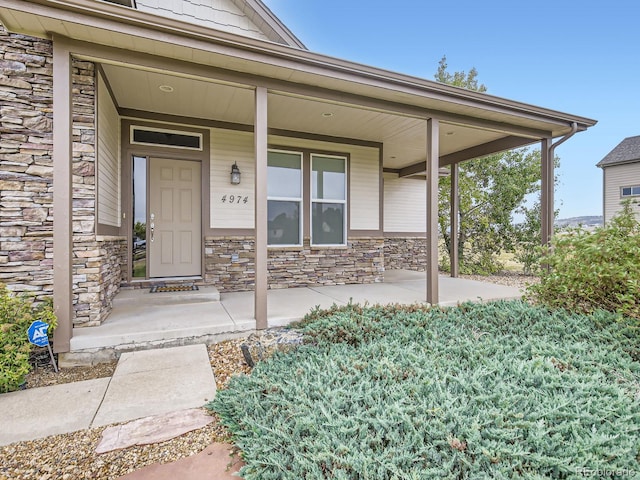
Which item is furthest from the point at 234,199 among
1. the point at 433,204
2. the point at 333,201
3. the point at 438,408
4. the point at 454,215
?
the point at 454,215

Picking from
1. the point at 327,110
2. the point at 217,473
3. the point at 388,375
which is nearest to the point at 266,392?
the point at 217,473

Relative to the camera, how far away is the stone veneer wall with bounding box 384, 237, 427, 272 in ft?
30.2

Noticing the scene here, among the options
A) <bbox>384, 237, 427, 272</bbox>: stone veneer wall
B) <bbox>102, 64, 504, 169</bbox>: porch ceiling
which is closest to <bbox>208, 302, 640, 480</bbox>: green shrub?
<bbox>102, 64, 504, 169</bbox>: porch ceiling

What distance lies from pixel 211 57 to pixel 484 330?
3.73 metres

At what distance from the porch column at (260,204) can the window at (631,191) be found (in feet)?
56.4

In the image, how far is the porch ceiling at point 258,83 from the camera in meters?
2.83

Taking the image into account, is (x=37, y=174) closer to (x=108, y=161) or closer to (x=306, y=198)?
(x=108, y=161)

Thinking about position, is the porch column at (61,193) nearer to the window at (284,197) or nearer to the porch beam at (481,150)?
the window at (284,197)

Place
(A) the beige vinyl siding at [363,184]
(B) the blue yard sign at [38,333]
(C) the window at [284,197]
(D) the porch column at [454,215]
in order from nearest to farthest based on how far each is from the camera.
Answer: (B) the blue yard sign at [38,333] < (C) the window at [284,197] < (A) the beige vinyl siding at [363,184] < (D) the porch column at [454,215]

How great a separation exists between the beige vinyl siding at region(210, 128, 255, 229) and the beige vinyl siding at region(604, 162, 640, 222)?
15763mm

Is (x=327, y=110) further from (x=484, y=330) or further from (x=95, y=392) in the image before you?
(x=95, y=392)

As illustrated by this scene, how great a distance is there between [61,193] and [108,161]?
52.7 inches

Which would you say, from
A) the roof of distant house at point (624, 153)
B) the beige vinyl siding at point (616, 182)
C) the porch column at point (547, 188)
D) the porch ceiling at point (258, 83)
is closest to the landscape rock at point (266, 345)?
the porch ceiling at point (258, 83)

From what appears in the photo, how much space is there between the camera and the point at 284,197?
5895 millimetres
